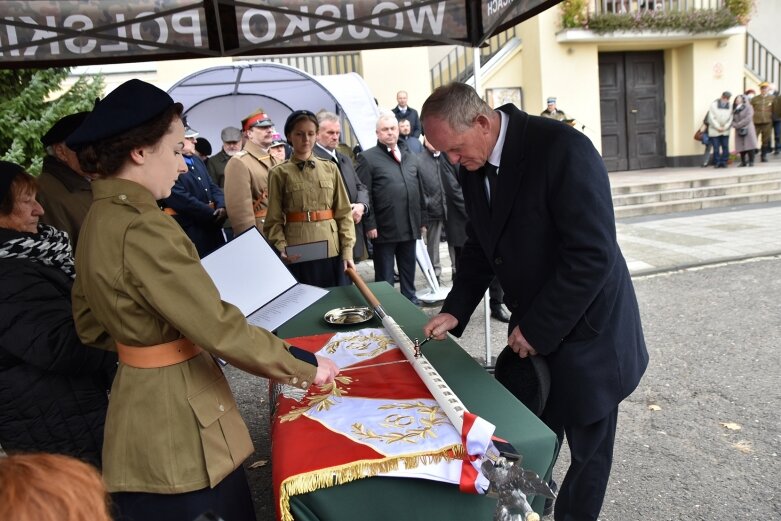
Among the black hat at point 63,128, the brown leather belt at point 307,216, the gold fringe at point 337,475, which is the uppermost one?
the black hat at point 63,128

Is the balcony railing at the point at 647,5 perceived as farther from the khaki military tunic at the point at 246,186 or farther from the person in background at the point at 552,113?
the khaki military tunic at the point at 246,186

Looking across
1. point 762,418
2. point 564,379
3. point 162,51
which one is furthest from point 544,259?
point 162,51

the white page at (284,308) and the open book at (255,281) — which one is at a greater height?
the open book at (255,281)

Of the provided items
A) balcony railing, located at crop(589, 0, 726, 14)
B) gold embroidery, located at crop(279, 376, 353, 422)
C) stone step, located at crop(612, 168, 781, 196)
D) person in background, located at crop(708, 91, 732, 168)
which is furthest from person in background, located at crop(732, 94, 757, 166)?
gold embroidery, located at crop(279, 376, 353, 422)

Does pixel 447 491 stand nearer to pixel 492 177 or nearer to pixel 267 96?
pixel 492 177

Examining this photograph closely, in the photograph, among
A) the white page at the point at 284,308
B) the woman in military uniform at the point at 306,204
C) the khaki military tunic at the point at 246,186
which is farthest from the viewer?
the khaki military tunic at the point at 246,186

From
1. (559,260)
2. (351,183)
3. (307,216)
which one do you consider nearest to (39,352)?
(559,260)

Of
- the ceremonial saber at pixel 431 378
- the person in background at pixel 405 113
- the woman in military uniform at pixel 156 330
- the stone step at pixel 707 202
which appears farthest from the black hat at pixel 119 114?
the stone step at pixel 707 202

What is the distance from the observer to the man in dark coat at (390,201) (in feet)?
18.6

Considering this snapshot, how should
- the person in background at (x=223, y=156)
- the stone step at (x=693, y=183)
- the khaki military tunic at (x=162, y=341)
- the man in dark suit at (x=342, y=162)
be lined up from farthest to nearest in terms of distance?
the stone step at (x=693, y=183)
the person in background at (x=223, y=156)
the man in dark suit at (x=342, y=162)
the khaki military tunic at (x=162, y=341)

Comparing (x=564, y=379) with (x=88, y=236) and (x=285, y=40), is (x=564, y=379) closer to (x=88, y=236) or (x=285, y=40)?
(x=88, y=236)

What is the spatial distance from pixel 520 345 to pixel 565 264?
34 cm

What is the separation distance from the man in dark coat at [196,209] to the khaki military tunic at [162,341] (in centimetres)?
333

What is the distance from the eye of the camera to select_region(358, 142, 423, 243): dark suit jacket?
18.6ft
